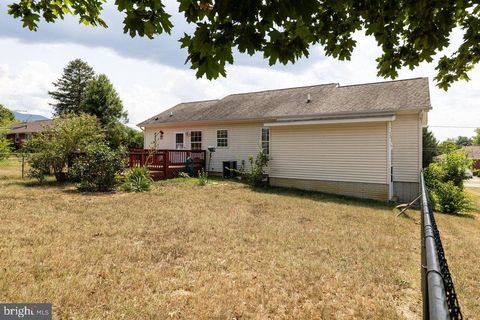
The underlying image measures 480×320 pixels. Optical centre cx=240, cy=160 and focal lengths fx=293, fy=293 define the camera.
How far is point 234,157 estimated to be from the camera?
1781 centimetres

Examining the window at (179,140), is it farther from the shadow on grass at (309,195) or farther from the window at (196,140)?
the shadow on grass at (309,195)

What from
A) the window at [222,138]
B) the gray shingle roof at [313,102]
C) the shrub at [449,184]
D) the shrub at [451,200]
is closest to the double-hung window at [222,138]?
the window at [222,138]

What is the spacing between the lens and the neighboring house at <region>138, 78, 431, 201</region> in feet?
41.6

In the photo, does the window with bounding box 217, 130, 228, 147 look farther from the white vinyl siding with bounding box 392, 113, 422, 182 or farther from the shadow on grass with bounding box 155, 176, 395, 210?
the white vinyl siding with bounding box 392, 113, 422, 182

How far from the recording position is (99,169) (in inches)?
462

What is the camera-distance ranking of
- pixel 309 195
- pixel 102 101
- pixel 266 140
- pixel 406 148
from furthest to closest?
1. pixel 102 101
2. pixel 266 140
3. pixel 406 148
4. pixel 309 195

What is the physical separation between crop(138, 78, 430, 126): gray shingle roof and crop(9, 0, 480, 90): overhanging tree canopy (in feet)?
30.8

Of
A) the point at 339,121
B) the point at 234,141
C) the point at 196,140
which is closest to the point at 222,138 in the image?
the point at 234,141

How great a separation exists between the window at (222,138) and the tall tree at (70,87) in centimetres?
4230

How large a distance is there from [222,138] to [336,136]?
7.47 meters

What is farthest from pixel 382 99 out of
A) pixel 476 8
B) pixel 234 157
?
pixel 476 8

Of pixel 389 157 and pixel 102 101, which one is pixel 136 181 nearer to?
pixel 389 157

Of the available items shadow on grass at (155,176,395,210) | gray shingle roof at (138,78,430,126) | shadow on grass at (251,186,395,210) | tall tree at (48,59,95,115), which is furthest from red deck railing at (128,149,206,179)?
tall tree at (48,59,95,115)

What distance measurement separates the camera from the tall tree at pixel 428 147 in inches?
971
